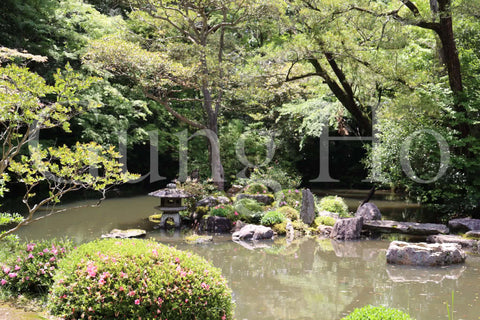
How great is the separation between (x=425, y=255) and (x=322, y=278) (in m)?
2.15

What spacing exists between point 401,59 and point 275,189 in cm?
592

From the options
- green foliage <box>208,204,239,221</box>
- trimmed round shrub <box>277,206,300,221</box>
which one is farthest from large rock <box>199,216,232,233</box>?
trimmed round shrub <box>277,206,300,221</box>

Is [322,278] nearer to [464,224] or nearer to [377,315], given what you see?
[377,315]

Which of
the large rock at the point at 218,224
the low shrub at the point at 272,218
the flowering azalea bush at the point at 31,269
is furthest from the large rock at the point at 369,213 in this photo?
the flowering azalea bush at the point at 31,269

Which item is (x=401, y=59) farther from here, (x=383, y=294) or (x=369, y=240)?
(x=383, y=294)

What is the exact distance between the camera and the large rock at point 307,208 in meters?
11.5

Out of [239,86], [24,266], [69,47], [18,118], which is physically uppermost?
[69,47]

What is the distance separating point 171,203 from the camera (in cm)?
1217

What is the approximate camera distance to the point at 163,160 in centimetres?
2412

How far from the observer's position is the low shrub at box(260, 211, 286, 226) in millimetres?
11336

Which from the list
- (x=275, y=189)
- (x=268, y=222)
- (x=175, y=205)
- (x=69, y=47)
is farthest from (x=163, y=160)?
(x=268, y=222)

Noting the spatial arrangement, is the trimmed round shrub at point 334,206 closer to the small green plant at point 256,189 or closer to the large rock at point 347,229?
the large rock at point 347,229

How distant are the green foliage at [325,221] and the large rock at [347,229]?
777 millimetres

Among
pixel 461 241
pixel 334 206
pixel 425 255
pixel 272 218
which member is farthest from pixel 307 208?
pixel 425 255
